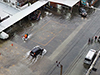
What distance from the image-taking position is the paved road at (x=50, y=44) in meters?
41.6

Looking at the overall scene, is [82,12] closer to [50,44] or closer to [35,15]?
[35,15]

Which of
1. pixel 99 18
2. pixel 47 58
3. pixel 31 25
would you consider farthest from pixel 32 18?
pixel 99 18

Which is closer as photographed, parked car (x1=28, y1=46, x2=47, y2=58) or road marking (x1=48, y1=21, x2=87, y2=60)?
parked car (x1=28, y1=46, x2=47, y2=58)

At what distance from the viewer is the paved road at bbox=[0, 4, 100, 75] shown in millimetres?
41562

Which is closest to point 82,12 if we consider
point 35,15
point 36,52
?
point 35,15

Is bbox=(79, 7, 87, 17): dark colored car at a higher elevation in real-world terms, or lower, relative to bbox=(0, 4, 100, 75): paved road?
higher

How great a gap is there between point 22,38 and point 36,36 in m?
4.18

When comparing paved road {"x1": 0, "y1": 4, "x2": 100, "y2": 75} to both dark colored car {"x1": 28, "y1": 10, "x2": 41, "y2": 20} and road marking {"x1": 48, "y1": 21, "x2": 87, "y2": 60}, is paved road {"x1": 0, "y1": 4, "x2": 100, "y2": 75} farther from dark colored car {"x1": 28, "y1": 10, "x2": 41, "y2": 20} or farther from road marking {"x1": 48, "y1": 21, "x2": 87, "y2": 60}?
dark colored car {"x1": 28, "y1": 10, "x2": 41, "y2": 20}

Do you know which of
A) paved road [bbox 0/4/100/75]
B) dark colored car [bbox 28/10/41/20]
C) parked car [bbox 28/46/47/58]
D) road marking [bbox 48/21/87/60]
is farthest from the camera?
dark colored car [bbox 28/10/41/20]

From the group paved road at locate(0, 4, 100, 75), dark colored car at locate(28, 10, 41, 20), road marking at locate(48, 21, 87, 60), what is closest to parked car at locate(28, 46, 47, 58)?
paved road at locate(0, 4, 100, 75)

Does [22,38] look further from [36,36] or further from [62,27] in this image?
[62,27]

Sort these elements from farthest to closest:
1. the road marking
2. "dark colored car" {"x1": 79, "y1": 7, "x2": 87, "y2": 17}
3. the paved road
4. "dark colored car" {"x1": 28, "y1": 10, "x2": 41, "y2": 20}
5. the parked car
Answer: "dark colored car" {"x1": 79, "y1": 7, "x2": 87, "y2": 17} → "dark colored car" {"x1": 28, "y1": 10, "x2": 41, "y2": 20} → the road marking → the parked car → the paved road

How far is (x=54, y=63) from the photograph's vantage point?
42844 millimetres

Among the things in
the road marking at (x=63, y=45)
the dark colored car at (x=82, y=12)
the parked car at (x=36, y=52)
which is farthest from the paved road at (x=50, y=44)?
the dark colored car at (x=82, y=12)
